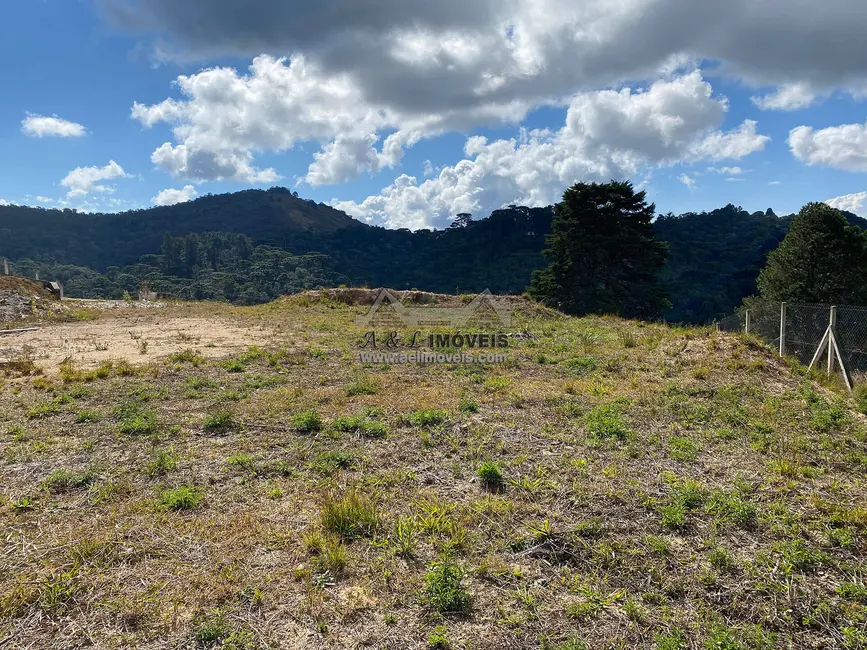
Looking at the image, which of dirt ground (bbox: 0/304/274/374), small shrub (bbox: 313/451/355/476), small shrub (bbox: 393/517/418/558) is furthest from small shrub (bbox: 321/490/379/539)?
dirt ground (bbox: 0/304/274/374)

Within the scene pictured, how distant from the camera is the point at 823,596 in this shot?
286 centimetres

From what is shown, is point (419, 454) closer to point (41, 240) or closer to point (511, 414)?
point (511, 414)

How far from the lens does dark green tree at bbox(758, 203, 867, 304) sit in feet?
70.4

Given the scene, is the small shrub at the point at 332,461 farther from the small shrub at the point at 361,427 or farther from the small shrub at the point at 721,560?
the small shrub at the point at 721,560

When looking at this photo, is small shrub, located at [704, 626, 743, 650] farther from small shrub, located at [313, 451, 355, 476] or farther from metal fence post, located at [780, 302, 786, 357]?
metal fence post, located at [780, 302, 786, 357]

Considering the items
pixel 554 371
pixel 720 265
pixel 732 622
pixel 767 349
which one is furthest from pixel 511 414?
pixel 720 265

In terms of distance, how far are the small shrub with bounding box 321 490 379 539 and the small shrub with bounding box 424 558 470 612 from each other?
0.70 meters

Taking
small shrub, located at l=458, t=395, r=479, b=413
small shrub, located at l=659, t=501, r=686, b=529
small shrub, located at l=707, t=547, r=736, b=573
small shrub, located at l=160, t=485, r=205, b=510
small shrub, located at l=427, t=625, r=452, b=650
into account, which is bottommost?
small shrub, located at l=427, t=625, r=452, b=650

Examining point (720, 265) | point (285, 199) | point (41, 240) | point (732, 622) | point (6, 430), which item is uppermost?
point (285, 199)

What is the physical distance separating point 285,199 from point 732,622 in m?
137

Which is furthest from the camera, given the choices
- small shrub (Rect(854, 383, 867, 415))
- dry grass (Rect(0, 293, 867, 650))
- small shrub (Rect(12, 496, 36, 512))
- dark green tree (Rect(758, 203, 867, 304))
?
dark green tree (Rect(758, 203, 867, 304))

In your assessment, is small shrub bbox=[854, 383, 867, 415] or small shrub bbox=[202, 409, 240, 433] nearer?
small shrub bbox=[202, 409, 240, 433]

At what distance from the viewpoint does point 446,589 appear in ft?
9.52

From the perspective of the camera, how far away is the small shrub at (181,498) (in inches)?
155
